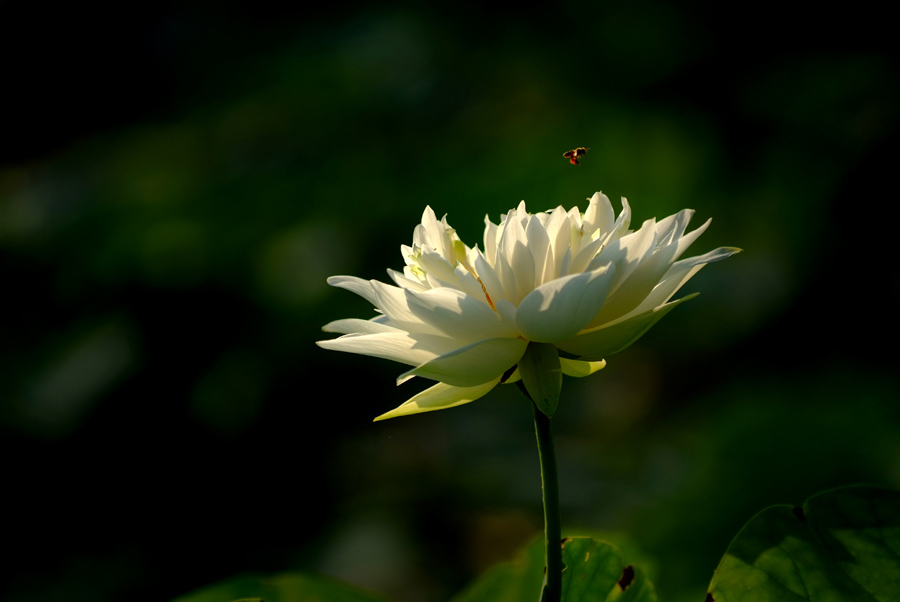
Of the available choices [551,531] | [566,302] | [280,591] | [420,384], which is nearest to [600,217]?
[566,302]

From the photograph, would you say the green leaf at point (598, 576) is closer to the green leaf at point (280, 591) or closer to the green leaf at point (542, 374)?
the green leaf at point (542, 374)

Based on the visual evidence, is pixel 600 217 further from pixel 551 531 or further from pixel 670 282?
pixel 551 531

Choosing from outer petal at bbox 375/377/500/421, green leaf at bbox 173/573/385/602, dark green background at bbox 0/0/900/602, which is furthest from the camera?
dark green background at bbox 0/0/900/602

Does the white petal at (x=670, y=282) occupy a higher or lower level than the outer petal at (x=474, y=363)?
higher

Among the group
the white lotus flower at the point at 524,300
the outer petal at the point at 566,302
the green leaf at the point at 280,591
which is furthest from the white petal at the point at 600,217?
the green leaf at the point at 280,591

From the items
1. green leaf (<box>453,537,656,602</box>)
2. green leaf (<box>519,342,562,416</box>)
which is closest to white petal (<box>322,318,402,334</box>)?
green leaf (<box>519,342,562,416</box>)

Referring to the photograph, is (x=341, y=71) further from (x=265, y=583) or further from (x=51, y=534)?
(x=265, y=583)

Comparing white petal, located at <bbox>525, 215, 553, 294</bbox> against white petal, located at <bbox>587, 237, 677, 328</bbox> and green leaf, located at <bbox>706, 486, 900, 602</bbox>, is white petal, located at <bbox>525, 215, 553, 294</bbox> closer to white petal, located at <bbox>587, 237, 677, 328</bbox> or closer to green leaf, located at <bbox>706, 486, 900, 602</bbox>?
white petal, located at <bbox>587, 237, 677, 328</bbox>
